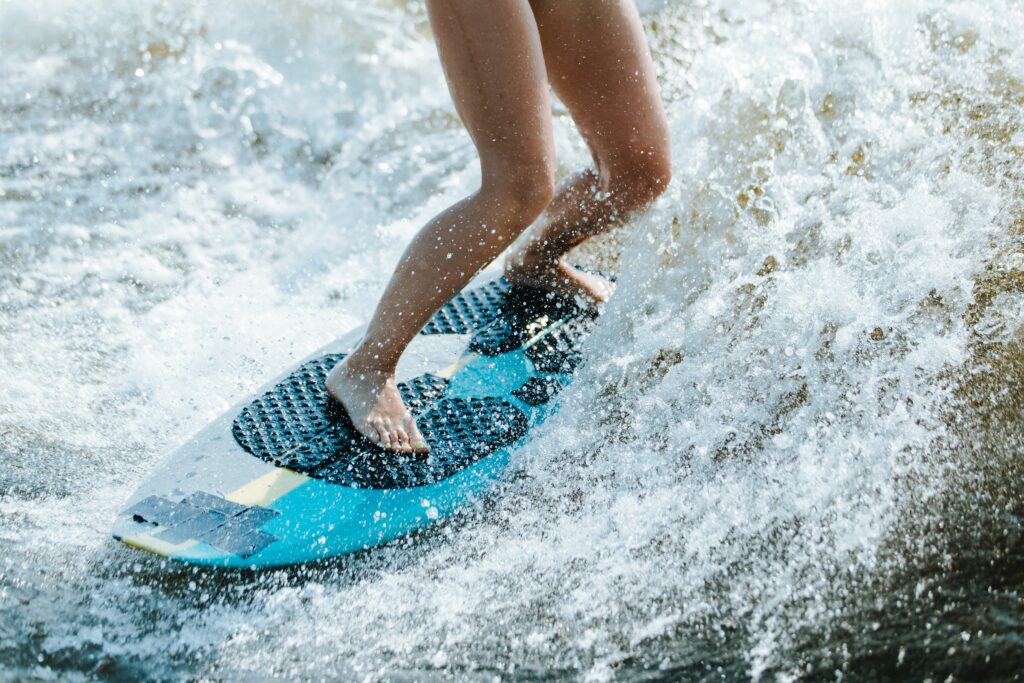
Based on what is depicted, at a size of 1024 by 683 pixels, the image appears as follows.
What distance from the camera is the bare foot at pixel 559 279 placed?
9.70ft

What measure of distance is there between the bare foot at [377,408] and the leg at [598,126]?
69 centimetres

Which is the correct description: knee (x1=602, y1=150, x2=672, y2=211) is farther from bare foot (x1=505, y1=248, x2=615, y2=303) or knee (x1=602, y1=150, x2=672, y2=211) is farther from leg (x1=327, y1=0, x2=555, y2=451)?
leg (x1=327, y1=0, x2=555, y2=451)

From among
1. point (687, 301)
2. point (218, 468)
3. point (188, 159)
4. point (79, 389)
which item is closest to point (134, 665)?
point (218, 468)

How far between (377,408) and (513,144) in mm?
745

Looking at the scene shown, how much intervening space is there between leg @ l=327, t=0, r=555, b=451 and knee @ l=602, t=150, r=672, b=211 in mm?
416

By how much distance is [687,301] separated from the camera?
2.78m

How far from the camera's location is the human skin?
2.13 metres

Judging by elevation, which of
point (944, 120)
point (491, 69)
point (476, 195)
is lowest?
point (944, 120)

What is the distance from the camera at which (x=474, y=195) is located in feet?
7.63

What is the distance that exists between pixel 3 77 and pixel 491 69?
11.6 ft

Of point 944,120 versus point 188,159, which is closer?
point 944,120

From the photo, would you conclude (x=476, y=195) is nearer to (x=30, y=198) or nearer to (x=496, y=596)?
(x=496, y=596)

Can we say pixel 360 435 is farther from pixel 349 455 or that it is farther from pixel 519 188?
pixel 519 188

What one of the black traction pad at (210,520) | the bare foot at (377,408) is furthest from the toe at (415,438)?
the black traction pad at (210,520)
